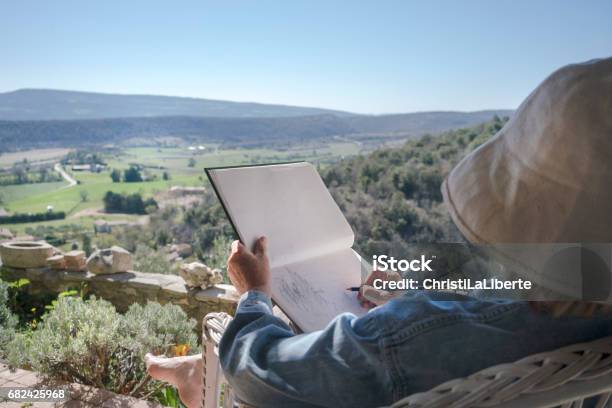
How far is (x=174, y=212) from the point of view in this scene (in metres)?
6.25

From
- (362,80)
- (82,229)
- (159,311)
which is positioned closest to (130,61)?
(362,80)

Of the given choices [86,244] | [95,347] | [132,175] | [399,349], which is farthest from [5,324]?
[132,175]

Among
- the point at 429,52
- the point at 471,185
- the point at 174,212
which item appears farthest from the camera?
the point at 429,52

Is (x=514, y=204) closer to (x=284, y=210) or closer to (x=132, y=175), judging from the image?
(x=284, y=210)

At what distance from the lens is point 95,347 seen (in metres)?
2.25

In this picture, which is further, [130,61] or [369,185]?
[130,61]

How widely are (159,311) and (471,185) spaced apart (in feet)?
7.86

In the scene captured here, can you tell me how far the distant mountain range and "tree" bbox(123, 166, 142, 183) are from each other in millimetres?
484

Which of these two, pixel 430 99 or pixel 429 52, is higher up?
pixel 429 52

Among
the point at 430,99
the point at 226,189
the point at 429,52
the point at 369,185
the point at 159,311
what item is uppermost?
the point at 429,52

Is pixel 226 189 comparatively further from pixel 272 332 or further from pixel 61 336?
pixel 61 336

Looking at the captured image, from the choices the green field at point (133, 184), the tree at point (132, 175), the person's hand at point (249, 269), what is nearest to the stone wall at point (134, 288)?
the green field at point (133, 184)

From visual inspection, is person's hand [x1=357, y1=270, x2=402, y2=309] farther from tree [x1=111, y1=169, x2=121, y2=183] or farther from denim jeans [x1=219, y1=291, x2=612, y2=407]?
tree [x1=111, y1=169, x2=121, y2=183]

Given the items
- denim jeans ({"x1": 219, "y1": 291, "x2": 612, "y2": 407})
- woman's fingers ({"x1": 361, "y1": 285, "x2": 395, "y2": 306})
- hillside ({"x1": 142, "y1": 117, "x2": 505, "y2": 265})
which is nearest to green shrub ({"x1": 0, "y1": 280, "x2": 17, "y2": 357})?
hillside ({"x1": 142, "y1": 117, "x2": 505, "y2": 265})
